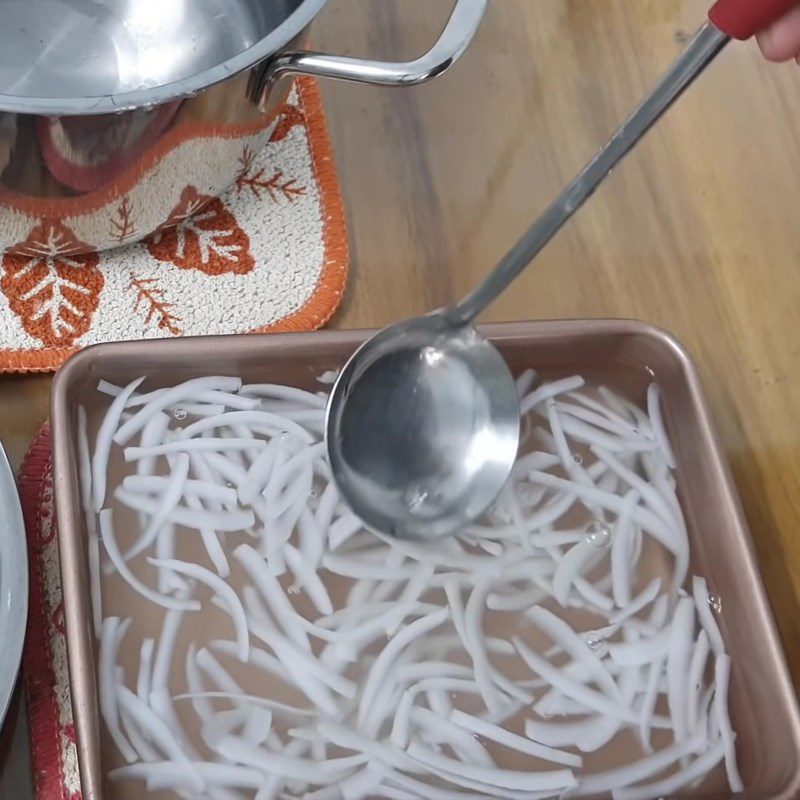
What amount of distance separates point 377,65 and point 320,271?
0.14 meters

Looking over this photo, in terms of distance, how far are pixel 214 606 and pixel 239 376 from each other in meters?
0.11

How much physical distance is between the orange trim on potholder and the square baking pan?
6 centimetres

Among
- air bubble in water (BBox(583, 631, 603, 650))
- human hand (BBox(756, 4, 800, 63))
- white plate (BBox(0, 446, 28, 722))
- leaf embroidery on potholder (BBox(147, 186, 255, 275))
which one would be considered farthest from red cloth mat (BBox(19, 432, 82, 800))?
human hand (BBox(756, 4, 800, 63))

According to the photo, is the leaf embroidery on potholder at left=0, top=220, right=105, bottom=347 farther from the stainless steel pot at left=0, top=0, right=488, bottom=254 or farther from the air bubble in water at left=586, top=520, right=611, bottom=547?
the air bubble in water at left=586, top=520, right=611, bottom=547

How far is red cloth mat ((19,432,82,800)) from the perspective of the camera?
432 millimetres

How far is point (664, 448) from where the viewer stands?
0.52 meters

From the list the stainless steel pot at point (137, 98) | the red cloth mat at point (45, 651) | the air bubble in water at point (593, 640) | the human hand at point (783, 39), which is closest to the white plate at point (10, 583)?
the red cloth mat at point (45, 651)

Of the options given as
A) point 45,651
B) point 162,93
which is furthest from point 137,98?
point 45,651

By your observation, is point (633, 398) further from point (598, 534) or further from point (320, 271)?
point (320, 271)

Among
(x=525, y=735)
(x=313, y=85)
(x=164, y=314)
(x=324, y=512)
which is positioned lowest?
(x=525, y=735)

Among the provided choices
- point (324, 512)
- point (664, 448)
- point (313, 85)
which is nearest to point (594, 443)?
point (664, 448)

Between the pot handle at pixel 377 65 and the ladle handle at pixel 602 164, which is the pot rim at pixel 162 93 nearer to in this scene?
the pot handle at pixel 377 65

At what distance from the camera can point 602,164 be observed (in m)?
0.41

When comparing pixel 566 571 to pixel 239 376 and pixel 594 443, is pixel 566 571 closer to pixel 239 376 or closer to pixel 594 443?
pixel 594 443
